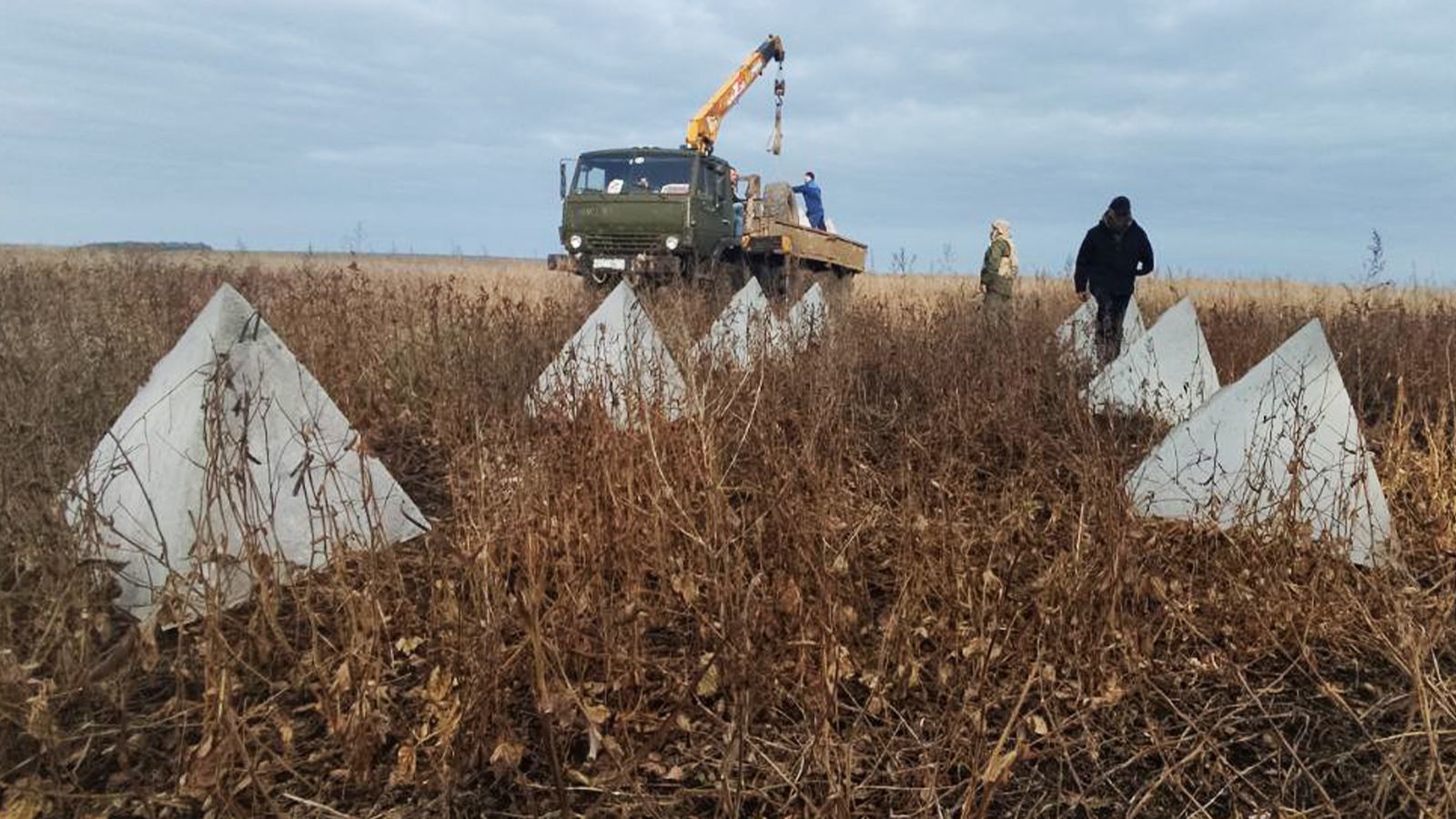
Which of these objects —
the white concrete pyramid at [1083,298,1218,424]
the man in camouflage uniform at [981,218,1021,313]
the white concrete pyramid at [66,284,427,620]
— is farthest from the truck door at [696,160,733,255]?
the white concrete pyramid at [66,284,427,620]

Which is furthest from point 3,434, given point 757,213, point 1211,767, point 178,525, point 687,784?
point 757,213

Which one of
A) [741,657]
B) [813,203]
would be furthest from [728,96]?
[741,657]

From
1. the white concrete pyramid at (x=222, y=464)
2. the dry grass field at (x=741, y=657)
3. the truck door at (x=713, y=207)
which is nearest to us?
the dry grass field at (x=741, y=657)

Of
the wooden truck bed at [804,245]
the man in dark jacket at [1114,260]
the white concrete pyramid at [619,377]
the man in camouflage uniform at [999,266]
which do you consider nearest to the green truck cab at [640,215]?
the wooden truck bed at [804,245]

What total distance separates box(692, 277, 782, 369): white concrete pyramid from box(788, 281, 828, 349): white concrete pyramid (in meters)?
0.13

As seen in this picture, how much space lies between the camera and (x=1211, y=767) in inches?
73.9

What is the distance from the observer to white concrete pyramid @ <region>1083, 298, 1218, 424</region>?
15.4ft

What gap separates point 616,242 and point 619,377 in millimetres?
8932

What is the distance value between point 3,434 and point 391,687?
1816 millimetres

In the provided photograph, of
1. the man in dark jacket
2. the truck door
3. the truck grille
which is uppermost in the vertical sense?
the truck door

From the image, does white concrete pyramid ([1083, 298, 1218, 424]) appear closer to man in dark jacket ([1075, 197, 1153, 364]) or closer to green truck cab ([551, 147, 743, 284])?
man in dark jacket ([1075, 197, 1153, 364])

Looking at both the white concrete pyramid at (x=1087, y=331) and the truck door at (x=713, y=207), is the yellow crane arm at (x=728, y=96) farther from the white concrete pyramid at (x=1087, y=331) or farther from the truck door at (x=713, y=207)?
the white concrete pyramid at (x=1087, y=331)

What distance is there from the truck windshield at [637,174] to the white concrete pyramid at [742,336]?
5564 millimetres

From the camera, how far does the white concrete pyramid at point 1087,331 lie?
5656mm
